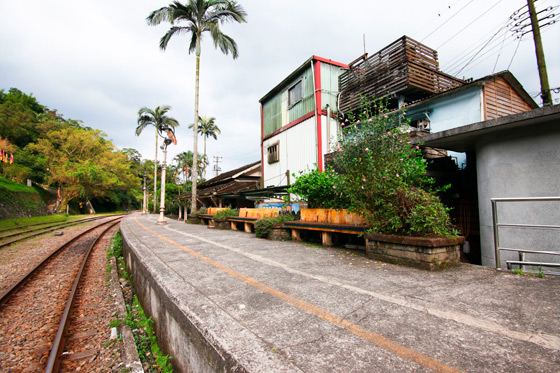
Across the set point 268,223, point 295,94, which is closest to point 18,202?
point 295,94

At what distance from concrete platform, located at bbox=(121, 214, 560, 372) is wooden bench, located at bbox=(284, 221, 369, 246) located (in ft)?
3.09

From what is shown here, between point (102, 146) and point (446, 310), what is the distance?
45.5 metres

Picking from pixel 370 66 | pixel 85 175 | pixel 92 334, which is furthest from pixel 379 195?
pixel 85 175

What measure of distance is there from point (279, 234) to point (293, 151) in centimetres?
727

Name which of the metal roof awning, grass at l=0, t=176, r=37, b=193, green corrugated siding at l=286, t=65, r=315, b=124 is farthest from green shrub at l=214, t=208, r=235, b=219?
grass at l=0, t=176, r=37, b=193

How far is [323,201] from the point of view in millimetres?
6926

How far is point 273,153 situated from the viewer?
15.7m

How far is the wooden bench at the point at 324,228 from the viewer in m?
5.15

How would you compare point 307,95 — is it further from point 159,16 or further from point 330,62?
point 159,16

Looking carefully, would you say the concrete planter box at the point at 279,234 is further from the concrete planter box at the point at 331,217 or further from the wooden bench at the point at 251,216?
the wooden bench at the point at 251,216

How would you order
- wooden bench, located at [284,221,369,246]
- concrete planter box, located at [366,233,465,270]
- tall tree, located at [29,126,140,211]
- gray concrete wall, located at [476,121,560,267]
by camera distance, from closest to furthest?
1. concrete planter box, located at [366,233,465,270]
2. gray concrete wall, located at [476,121,560,267]
3. wooden bench, located at [284,221,369,246]
4. tall tree, located at [29,126,140,211]

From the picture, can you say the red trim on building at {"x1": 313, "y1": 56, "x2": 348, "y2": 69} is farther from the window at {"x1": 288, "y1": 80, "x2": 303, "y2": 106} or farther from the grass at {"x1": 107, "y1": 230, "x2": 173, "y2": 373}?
the grass at {"x1": 107, "y1": 230, "x2": 173, "y2": 373}

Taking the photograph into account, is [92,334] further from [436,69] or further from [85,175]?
[85,175]

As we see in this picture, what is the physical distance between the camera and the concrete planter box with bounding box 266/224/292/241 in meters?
7.53
